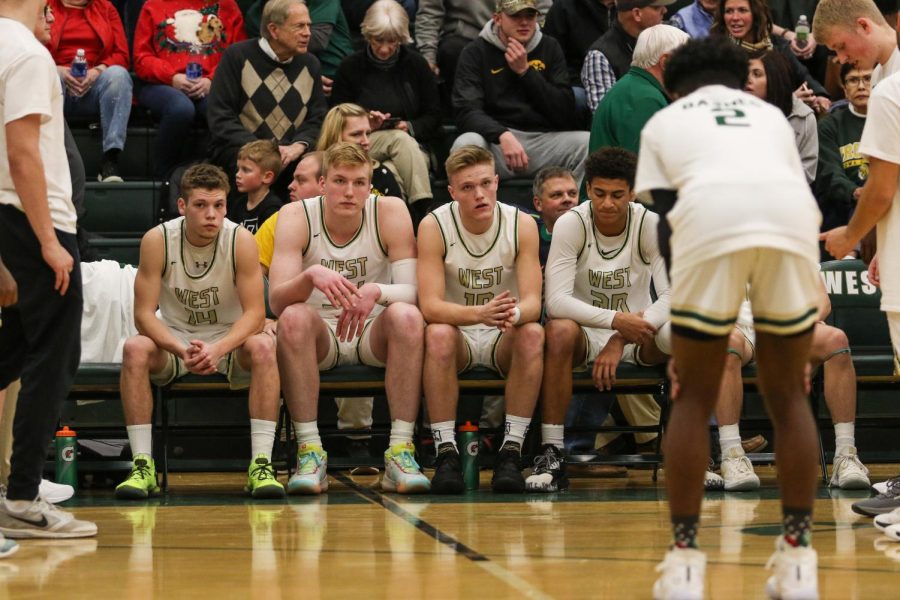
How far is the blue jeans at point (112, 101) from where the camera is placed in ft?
26.7

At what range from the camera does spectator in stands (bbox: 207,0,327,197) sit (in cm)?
787

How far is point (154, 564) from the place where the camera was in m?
3.92

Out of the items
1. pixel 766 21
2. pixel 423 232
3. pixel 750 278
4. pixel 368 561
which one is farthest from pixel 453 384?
pixel 766 21

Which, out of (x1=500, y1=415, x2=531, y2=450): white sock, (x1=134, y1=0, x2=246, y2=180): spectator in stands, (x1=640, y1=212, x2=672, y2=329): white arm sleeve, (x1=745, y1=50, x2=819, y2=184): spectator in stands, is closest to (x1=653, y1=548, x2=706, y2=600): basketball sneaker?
(x1=500, y1=415, x2=531, y2=450): white sock

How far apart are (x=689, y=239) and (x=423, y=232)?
3.03m

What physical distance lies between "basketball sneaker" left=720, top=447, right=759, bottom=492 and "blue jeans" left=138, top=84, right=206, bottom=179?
4079mm

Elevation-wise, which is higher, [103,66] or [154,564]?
[103,66]

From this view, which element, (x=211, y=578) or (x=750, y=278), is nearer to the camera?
(x=750, y=278)

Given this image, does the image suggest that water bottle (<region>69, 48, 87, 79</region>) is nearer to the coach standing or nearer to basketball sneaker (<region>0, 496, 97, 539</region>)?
the coach standing

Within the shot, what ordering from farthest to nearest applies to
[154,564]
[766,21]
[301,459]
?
[766,21]
[301,459]
[154,564]

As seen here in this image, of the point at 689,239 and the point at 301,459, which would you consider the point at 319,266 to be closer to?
the point at 301,459

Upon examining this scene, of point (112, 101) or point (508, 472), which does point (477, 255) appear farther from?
point (112, 101)

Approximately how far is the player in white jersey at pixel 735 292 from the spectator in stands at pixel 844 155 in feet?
14.6

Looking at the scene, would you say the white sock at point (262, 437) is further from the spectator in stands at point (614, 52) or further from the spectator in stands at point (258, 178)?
the spectator in stands at point (614, 52)
